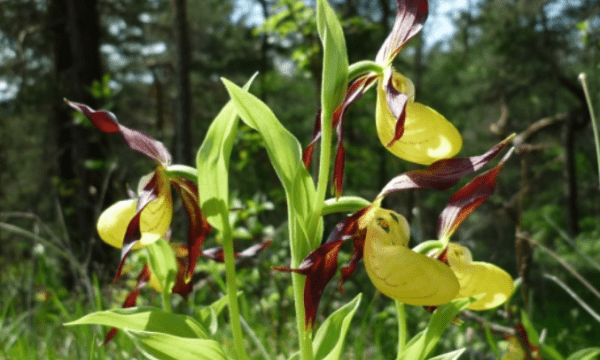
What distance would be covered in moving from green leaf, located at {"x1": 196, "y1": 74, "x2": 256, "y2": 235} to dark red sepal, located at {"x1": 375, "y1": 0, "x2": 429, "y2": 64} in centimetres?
26

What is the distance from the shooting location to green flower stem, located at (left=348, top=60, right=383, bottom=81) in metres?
1.02

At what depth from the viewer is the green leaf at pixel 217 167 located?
1072 mm

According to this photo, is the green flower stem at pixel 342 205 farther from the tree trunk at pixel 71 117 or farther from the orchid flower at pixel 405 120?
the tree trunk at pixel 71 117

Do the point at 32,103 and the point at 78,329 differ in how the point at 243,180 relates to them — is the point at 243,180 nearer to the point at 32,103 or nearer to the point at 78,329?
the point at 32,103

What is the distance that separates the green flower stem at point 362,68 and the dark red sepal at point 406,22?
0.03m

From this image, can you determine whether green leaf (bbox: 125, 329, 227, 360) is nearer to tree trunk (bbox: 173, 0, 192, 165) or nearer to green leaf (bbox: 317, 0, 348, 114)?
green leaf (bbox: 317, 0, 348, 114)

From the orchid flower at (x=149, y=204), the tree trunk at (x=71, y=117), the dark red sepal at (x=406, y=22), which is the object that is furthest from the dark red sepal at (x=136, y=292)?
the tree trunk at (x=71, y=117)

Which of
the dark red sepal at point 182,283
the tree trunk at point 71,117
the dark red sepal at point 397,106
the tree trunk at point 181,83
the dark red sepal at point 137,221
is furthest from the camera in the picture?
the tree trunk at point 71,117

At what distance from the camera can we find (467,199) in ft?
3.42

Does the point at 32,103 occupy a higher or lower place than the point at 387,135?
lower

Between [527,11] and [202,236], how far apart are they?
25.3ft

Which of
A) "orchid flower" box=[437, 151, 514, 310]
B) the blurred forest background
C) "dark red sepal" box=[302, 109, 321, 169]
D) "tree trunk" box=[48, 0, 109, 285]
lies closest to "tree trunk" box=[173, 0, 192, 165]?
the blurred forest background

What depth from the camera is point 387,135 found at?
1009 millimetres

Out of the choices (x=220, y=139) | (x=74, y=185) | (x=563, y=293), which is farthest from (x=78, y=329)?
(x=563, y=293)
